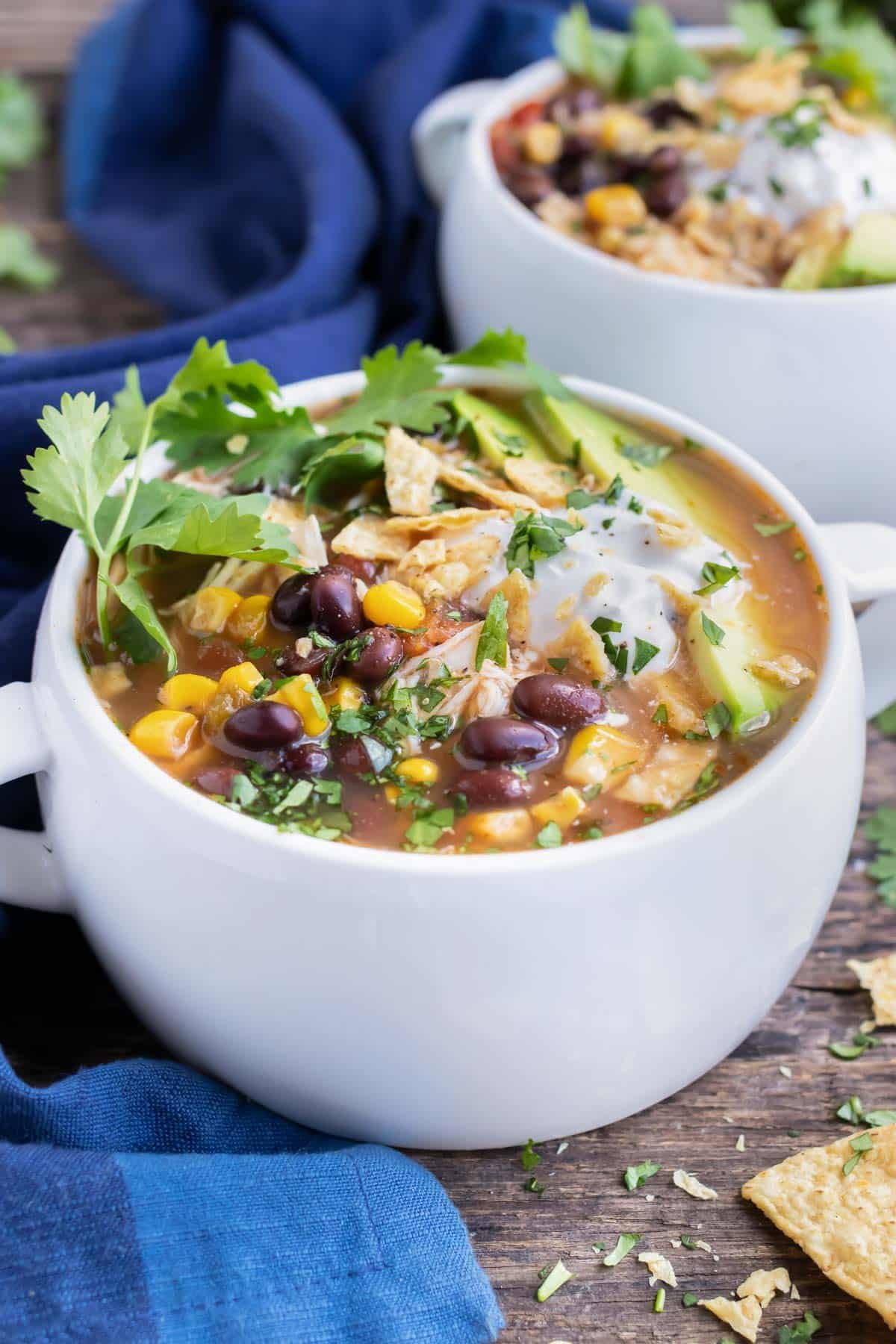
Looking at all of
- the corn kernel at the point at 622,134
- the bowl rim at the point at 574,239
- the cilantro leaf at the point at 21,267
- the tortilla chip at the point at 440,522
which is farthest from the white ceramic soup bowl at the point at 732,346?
the cilantro leaf at the point at 21,267

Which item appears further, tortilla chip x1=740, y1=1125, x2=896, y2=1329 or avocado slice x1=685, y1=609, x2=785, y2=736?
avocado slice x1=685, y1=609, x2=785, y2=736

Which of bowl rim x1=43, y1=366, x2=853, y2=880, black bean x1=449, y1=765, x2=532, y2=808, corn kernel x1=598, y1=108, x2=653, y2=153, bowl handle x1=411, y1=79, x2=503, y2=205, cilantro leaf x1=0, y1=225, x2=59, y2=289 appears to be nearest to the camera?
bowl rim x1=43, y1=366, x2=853, y2=880

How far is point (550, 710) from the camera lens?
190 centimetres

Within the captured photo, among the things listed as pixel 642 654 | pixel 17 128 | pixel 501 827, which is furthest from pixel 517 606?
pixel 17 128

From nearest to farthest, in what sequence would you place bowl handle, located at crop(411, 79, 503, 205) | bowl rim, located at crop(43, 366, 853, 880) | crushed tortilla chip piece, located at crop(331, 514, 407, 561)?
1. bowl rim, located at crop(43, 366, 853, 880)
2. crushed tortilla chip piece, located at crop(331, 514, 407, 561)
3. bowl handle, located at crop(411, 79, 503, 205)

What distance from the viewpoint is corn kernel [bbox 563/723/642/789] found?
186 cm

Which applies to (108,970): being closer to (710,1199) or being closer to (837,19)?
(710,1199)

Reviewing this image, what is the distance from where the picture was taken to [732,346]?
2.71 metres

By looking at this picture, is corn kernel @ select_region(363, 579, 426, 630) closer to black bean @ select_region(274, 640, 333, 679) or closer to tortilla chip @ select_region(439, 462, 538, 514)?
black bean @ select_region(274, 640, 333, 679)

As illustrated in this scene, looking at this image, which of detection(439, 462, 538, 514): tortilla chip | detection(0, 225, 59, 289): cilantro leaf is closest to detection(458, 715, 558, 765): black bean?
detection(439, 462, 538, 514): tortilla chip

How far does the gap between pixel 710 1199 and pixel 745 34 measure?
2671mm

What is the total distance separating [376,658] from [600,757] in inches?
12.8

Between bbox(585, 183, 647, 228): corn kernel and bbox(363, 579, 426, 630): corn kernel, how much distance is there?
4.15 ft

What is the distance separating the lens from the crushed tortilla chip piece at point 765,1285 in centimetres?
183
